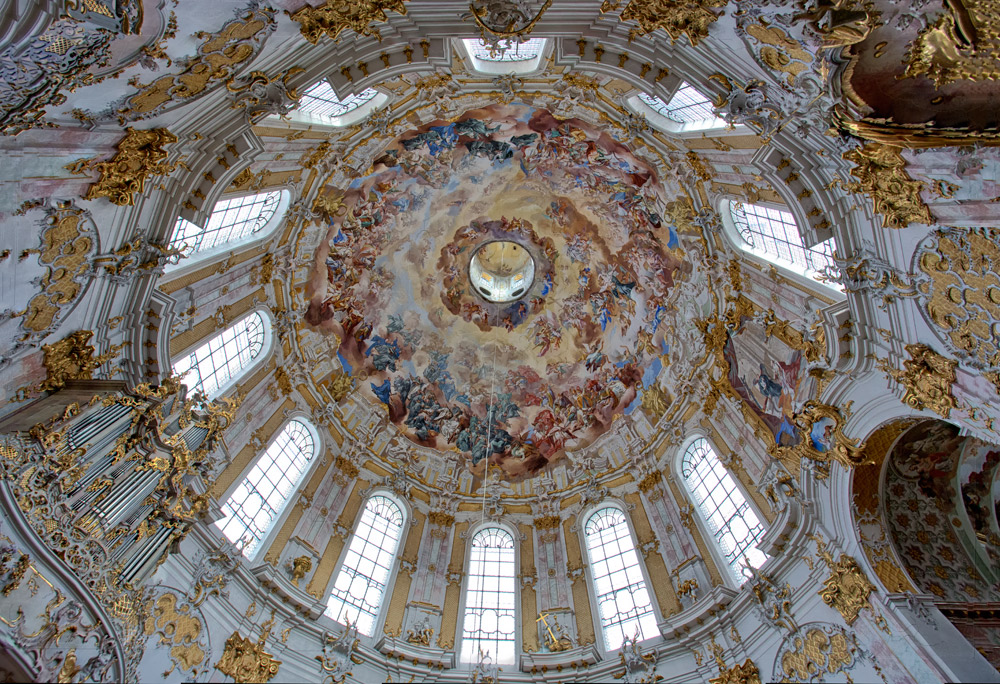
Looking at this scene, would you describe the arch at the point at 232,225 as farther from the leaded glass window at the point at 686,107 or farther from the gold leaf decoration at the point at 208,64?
the leaded glass window at the point at 686,107

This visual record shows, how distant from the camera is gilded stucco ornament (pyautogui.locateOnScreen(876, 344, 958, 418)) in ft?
34.1

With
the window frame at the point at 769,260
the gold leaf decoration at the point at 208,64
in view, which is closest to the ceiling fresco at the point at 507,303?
the window frame at the point at 769,260

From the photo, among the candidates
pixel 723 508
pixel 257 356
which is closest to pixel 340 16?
pixel 257 356

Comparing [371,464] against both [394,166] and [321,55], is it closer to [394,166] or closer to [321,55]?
[394,166]

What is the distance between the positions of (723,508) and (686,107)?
36.6ft

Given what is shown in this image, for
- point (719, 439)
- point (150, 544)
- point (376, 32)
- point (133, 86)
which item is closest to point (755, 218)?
point (719, 439)

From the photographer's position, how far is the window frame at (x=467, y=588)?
680 inches

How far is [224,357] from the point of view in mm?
17125

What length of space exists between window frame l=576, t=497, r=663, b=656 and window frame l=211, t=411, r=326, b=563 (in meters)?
9.24

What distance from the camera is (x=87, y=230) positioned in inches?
416

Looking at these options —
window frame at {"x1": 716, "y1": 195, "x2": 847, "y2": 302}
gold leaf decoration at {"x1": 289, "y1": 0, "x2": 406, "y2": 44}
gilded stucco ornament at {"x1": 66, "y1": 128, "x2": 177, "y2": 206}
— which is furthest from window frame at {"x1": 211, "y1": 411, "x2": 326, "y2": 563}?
window frame at {"x1": 716, "y1": 195, "x2": 847, "y2": 302}

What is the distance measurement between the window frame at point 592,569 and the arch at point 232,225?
1398 cm

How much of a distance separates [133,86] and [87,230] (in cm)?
281

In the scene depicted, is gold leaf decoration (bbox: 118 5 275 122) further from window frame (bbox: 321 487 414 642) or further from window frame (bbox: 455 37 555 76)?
window frame (bbox: 321 487 414 642)
